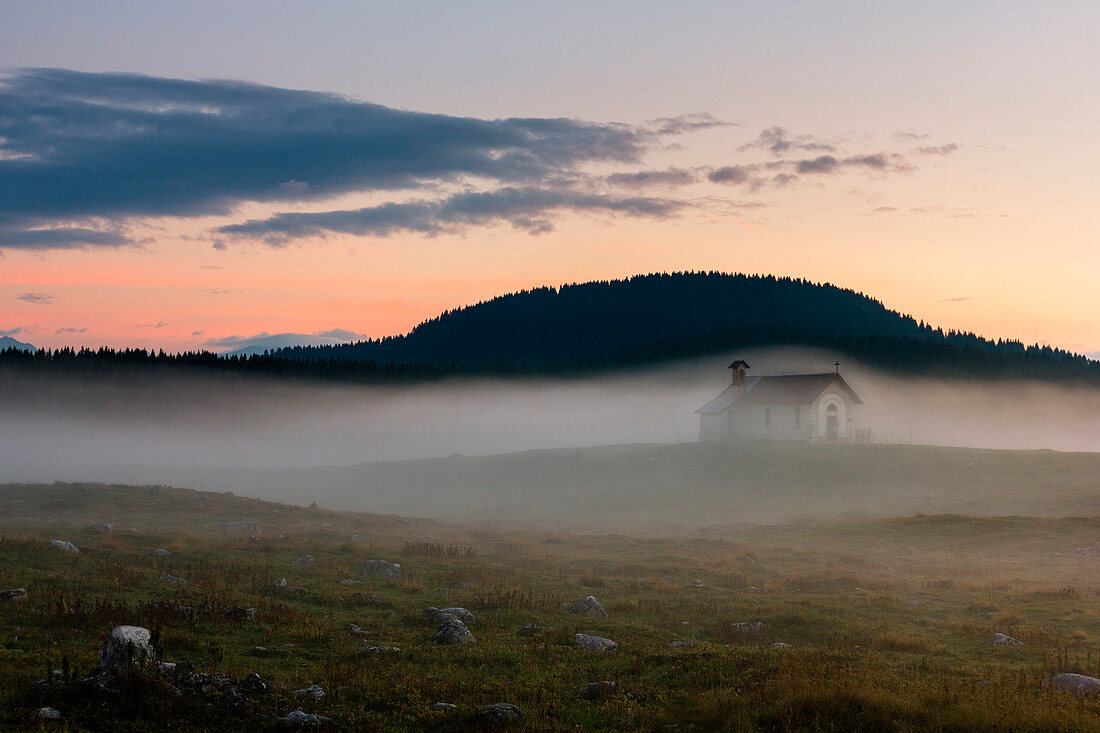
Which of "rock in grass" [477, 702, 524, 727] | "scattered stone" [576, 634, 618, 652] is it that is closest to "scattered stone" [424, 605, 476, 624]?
"scattered stone" [576, 634, 618, 652]

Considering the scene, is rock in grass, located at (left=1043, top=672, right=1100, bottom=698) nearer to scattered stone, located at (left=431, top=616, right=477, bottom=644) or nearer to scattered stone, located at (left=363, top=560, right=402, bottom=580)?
scattered stone, located at (left=431, top=616, right=477, bottom=644)

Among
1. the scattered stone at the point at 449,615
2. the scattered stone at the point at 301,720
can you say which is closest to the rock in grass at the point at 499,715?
the scattered stone at the point at 301,720

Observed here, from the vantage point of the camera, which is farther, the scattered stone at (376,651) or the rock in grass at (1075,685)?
the scattered stone at (376,651)

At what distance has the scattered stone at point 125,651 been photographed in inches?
426

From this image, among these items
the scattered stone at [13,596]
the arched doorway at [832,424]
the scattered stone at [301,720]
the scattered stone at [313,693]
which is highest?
the arched doorway at [832,424]

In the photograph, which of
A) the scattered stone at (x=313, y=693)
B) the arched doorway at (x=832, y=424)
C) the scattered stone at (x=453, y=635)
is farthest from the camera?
the arched doorway at (x=832, y=424)

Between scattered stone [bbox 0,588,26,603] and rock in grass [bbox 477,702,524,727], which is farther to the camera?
scattered stone [bbox 0,588,26,603]

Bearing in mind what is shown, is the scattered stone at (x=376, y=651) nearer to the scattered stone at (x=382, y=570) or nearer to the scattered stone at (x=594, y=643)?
the scattered stone at (x=594, y=643)

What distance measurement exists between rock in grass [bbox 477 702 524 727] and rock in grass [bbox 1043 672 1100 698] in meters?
8.81

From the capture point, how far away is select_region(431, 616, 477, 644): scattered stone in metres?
16.7

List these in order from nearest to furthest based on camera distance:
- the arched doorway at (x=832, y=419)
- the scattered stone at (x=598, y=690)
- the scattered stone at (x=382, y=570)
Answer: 1. the scattered stone at (x=598, y=690)
2. the scattered stone at (x=382, y=570)
3. the arched doorway at (x=832, y=419)

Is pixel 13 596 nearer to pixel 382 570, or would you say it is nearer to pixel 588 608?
pixel 382 570

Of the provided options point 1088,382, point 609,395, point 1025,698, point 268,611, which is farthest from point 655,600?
point 1088,382

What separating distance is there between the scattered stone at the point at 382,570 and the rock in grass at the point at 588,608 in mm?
7584
